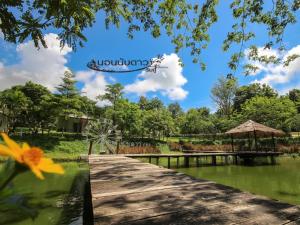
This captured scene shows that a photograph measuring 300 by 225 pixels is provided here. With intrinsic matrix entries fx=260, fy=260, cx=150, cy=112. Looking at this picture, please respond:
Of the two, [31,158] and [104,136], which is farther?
[104,136]

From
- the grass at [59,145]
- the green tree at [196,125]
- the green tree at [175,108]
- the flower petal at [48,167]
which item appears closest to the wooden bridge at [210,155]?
the grass at [59,145]

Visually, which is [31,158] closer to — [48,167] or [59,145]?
[48,167]

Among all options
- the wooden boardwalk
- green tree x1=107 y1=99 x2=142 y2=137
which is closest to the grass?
green tree x1=107 y1=99 x2=142 y2=137

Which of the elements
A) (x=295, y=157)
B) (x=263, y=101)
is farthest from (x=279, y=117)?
(x=295, y=157)

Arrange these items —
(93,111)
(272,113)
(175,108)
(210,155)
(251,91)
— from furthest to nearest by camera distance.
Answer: (175,108) → (251,91) → (93,111) → (272,113) → (210,155)

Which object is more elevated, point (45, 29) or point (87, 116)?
point (87, 116)

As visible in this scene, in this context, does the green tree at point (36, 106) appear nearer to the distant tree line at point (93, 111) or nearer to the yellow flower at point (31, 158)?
the distant tree line at point (93, 111)

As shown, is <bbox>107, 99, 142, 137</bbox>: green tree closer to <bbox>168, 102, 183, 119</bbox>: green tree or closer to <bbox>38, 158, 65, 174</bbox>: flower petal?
<bbox>38, 158, 65, 174</bbox>: flower petal

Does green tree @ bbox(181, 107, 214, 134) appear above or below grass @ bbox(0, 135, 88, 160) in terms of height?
above

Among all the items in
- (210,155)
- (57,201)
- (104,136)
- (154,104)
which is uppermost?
(154,104)

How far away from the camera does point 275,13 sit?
7266 mm

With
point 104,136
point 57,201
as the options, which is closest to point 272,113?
point 104,136

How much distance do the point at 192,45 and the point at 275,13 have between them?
2.48 meters

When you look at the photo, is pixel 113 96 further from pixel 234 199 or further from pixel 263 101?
pixel 234 199
